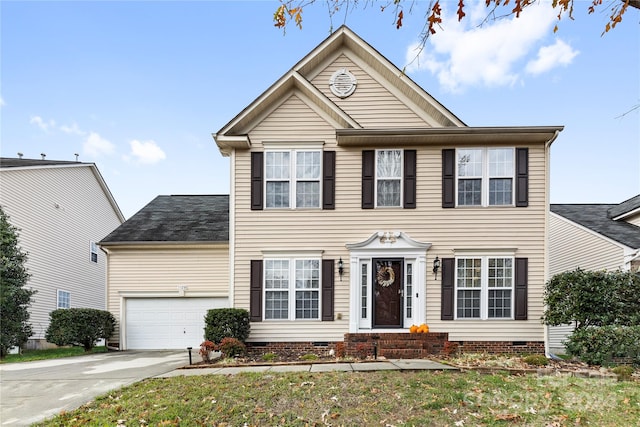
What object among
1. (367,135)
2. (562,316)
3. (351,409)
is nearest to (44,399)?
(351,409)

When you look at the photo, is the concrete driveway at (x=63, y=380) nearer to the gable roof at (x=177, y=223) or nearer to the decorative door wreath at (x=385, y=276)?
the gable roof at (x=177, y=223)

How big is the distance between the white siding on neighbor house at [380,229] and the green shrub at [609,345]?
202cm

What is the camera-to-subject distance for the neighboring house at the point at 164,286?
13.7 meters

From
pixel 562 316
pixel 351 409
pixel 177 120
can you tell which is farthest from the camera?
pixel 177 120

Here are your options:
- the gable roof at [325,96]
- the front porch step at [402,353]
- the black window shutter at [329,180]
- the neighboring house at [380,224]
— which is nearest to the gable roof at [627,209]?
the neighboring house at [380,224]

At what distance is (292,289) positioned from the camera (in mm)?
11086

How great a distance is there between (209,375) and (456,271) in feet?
22.2

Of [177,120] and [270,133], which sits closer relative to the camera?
[270,133]

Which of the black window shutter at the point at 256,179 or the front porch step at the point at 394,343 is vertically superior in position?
the black window shutter at the point at 256,179

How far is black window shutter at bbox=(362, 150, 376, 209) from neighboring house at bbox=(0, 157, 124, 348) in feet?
39.1

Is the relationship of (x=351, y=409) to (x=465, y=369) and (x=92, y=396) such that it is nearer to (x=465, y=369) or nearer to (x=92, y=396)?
(x=465, y=369)

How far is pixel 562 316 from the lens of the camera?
395 inches

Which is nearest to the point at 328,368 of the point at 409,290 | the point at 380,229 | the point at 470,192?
the point at 409,290

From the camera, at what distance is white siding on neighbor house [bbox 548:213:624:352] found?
1380 centimetres
